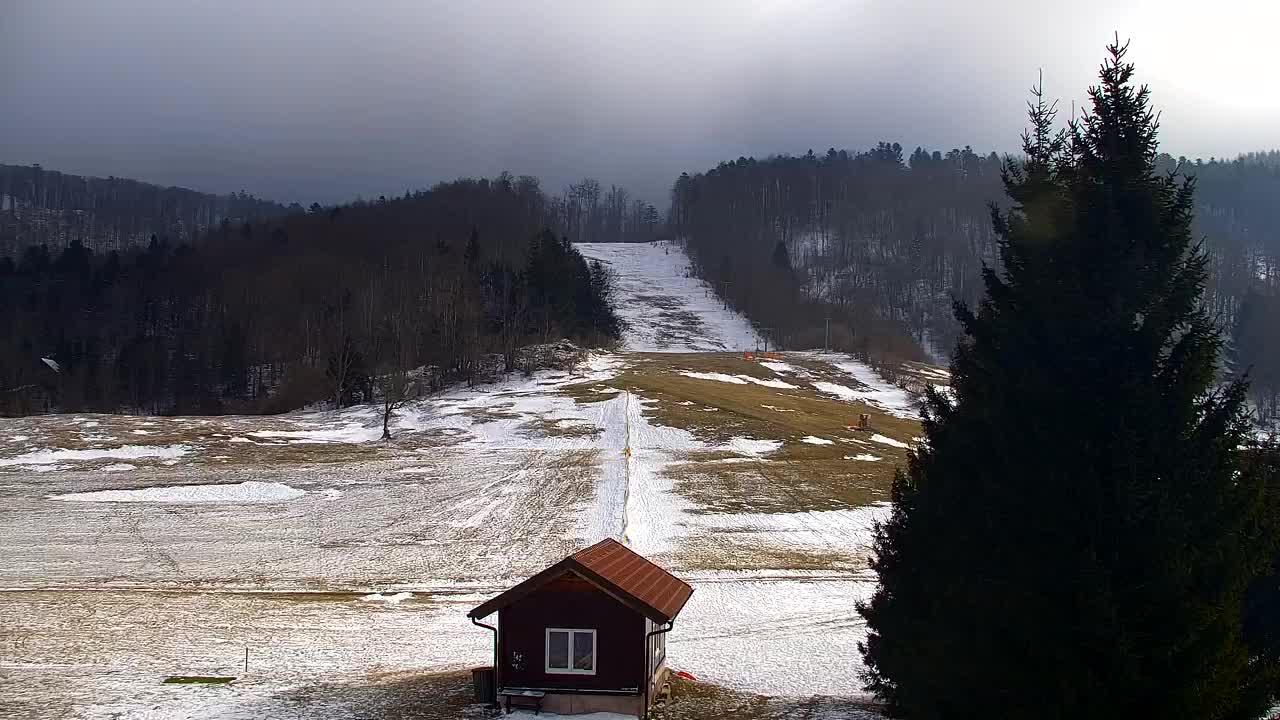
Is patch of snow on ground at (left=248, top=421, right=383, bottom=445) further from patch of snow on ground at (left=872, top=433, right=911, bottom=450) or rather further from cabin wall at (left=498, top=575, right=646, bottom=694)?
cabin wall at (left=498, top=575, right=646, bottom=694)

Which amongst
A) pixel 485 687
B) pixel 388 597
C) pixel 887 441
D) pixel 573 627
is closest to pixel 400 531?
pixel 388 597

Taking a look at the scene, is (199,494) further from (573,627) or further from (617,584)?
(617,584)

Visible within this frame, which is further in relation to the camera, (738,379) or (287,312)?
(287,312)

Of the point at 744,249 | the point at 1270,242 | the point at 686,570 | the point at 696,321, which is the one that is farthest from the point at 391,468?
the point at 1270,242

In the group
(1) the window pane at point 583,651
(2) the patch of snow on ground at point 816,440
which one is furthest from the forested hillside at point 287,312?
(1) the window pane at point 583,651

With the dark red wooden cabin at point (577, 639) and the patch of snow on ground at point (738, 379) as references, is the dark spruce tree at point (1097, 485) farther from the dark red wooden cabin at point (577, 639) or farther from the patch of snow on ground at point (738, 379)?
the patch of snow on ground at point (738, 379)

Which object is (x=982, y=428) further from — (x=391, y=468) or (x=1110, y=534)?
(x=391, y=468)

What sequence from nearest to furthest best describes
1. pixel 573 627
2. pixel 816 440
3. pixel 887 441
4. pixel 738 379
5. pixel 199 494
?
pixel 573 627 → pixel 199 494 → pixel 816 440 → pixel 887 441 → pixel 738 379
